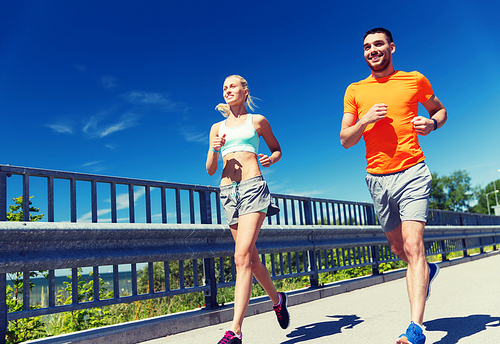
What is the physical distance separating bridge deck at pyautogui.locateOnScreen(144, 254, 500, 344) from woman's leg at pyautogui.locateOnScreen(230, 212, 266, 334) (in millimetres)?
527

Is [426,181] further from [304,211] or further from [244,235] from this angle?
[304,211]

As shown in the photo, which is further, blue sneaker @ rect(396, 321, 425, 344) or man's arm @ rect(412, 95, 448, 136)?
man's arm @ rect(412, 95, 448, 136)

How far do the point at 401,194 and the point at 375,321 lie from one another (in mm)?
1363

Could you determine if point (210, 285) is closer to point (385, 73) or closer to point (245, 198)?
point (245, 198)

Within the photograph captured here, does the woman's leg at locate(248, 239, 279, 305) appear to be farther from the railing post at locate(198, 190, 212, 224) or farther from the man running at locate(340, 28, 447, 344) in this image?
the railing post at locate(198, 190, 212, 224)

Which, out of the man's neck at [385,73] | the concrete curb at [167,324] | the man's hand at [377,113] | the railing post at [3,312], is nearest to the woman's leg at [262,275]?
the concrete curb at [167,324]

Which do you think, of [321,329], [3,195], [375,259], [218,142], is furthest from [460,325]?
[375,259]

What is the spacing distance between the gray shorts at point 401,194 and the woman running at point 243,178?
85cm

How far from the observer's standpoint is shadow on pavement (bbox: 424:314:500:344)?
121 inches

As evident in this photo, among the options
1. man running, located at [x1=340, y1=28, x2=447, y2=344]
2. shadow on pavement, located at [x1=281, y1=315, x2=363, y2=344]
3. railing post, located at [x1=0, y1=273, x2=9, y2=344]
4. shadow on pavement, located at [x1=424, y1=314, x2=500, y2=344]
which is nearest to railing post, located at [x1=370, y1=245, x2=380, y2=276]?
shadow on pavement, located at [x1=281, y1=315, x2=363, y2=344]

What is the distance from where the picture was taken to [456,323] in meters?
3.56

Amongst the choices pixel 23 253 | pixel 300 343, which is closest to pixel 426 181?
pixel 300 343

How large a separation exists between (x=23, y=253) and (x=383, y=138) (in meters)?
2.75

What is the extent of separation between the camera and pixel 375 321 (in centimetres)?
385
